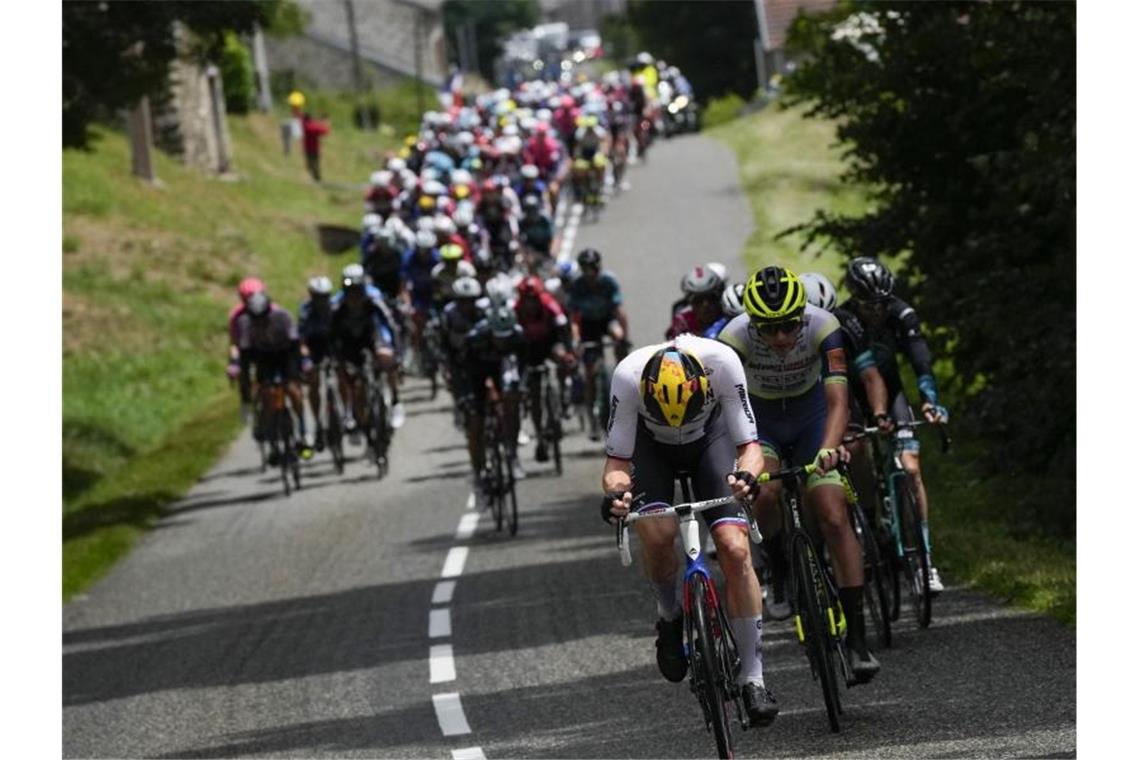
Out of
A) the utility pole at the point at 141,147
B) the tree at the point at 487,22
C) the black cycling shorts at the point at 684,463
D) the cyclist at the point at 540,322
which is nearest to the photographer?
the black cycling shorts at the point at 684,463

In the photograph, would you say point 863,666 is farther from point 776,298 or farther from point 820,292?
point 820,292

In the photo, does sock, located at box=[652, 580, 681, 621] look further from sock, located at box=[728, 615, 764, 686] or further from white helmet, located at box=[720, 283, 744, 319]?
white helmet, located at box=[720, 283, 744, 319]

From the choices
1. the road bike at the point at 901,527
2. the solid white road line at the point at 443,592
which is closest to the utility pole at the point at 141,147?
the solid white road line at the point at 443,592

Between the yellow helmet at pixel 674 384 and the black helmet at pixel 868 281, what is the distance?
2759 mm

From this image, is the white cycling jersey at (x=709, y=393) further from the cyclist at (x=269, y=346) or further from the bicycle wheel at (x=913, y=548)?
the cyclist at (x=269, y=346)

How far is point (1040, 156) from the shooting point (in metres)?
18.2

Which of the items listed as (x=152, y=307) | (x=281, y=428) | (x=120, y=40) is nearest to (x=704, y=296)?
(x=281, y=428)

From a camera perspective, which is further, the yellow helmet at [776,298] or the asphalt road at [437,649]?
the asphalt road at [437,649]

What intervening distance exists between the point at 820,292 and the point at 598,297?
11.6m

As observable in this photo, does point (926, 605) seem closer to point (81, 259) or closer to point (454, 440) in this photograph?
point (454, 440)

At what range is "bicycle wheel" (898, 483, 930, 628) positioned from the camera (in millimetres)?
13781

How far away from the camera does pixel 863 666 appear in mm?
11750

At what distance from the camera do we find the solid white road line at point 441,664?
1526cm

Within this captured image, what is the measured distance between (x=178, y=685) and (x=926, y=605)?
5145mm
